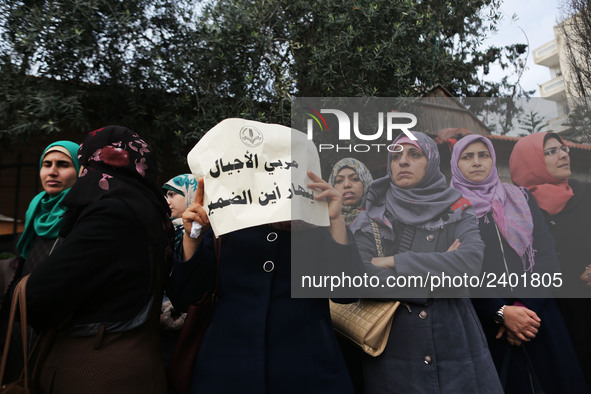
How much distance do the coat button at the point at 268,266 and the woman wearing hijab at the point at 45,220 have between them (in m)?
1.17

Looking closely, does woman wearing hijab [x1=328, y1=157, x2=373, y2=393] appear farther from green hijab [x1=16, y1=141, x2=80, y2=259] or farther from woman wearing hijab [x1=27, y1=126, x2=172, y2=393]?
green hijab [x1=16, y1=141, x2=80, y2=259]

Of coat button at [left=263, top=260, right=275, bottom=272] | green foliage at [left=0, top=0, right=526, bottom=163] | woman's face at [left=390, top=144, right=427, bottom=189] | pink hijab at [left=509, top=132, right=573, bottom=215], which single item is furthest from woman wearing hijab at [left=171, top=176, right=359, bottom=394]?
green foliage at [left=0, top=0, right=526, bottom=163]

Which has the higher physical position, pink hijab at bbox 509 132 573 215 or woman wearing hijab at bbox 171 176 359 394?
pink hijab at bbox 509 132 573 215

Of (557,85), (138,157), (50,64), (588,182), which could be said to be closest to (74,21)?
(50,64)

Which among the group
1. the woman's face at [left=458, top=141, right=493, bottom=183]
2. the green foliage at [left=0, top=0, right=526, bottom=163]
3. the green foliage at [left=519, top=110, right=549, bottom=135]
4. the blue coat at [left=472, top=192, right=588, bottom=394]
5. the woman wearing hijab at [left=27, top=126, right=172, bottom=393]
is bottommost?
the blue coat at [left=472, top=192, right=588, bottom=394]

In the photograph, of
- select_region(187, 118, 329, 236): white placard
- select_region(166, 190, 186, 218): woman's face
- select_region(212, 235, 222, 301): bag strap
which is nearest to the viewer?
select_region(187, 118, 329, 236): white placard

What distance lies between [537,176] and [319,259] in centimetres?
113

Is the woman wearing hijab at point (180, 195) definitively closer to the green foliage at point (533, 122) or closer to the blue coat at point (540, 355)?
the blue coat at point (540, 355)

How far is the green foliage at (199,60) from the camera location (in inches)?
148

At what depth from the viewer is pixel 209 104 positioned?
4.15 meters

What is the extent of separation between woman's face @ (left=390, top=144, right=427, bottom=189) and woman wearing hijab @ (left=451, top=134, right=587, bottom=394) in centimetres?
16

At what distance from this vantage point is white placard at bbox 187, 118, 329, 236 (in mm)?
1504

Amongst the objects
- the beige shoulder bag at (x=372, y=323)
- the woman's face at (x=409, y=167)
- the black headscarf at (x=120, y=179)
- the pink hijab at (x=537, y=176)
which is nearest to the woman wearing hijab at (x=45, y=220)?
the black headscarf at (x=120, y=179)

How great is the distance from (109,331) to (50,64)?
339cm
